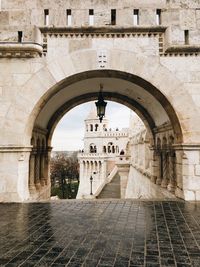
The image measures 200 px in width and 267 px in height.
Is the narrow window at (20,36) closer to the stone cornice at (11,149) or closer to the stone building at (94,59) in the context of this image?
the stone building at (94,59)

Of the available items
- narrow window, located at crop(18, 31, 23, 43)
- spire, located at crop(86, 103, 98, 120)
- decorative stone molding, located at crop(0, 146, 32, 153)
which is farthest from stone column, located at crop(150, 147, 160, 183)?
spire, located at crop(86, 103, 98, 120)

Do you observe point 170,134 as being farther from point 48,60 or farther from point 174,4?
point 48,60

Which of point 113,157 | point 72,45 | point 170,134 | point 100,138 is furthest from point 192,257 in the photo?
point 100,138

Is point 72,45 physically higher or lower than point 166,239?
higher

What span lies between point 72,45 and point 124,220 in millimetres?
3810

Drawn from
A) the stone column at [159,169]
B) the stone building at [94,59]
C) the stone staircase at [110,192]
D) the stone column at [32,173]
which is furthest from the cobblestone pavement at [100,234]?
the stone staircase at [110,192]

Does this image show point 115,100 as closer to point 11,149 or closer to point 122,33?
point 122,33

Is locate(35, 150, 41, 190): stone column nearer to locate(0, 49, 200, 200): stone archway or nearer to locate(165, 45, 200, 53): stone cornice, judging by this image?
locate(0, 49, 200, 200): stone archway

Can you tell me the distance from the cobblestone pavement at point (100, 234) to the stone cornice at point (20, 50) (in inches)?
125

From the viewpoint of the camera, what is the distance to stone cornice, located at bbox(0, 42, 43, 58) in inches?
207

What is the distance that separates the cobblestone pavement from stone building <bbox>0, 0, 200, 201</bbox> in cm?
108

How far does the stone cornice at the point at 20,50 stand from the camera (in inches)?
207

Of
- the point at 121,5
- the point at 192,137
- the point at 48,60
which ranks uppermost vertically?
the point at 121,5

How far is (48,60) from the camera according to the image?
17.8 feet
